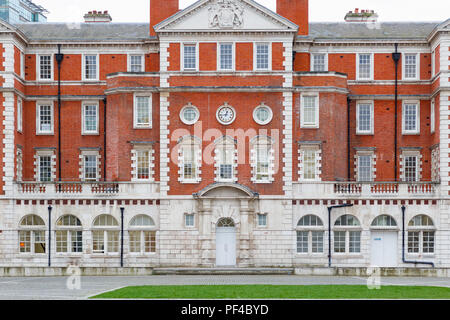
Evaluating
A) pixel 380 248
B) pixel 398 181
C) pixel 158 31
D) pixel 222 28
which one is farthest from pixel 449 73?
pixel 158 31

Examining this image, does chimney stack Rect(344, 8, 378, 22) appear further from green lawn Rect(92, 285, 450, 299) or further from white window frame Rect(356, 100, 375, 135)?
green lawn Rect(92, 285, 450, 299)

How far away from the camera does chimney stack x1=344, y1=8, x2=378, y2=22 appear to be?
4941 cm

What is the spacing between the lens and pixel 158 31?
1639 inches

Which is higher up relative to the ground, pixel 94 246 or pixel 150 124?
pixel 150 124

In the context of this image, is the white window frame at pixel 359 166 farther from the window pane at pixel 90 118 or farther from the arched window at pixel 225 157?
the window pane at pixel 90 118

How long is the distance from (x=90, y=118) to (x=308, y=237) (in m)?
15.7

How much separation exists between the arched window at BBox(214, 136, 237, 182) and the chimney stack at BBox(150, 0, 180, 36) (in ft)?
30.1

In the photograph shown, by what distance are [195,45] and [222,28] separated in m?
1.86

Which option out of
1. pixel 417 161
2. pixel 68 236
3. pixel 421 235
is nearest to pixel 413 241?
pixel 421 235

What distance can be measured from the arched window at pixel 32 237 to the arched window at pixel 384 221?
63.1 feet

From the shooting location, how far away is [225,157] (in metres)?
41.7
